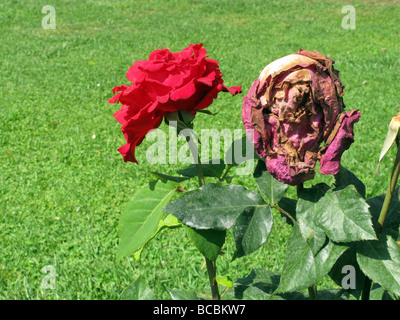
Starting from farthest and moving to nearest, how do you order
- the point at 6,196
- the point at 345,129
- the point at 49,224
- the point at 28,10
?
1. the point at 28,10
2. the point at 6,196
3. the point at 49,224
4. the point at 345,129

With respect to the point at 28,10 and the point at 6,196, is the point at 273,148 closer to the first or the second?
the point at 6,196

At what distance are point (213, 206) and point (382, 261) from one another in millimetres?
262

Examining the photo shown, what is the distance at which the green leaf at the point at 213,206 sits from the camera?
685 millimetres

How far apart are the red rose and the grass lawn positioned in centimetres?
58

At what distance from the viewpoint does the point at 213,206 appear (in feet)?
2.32
